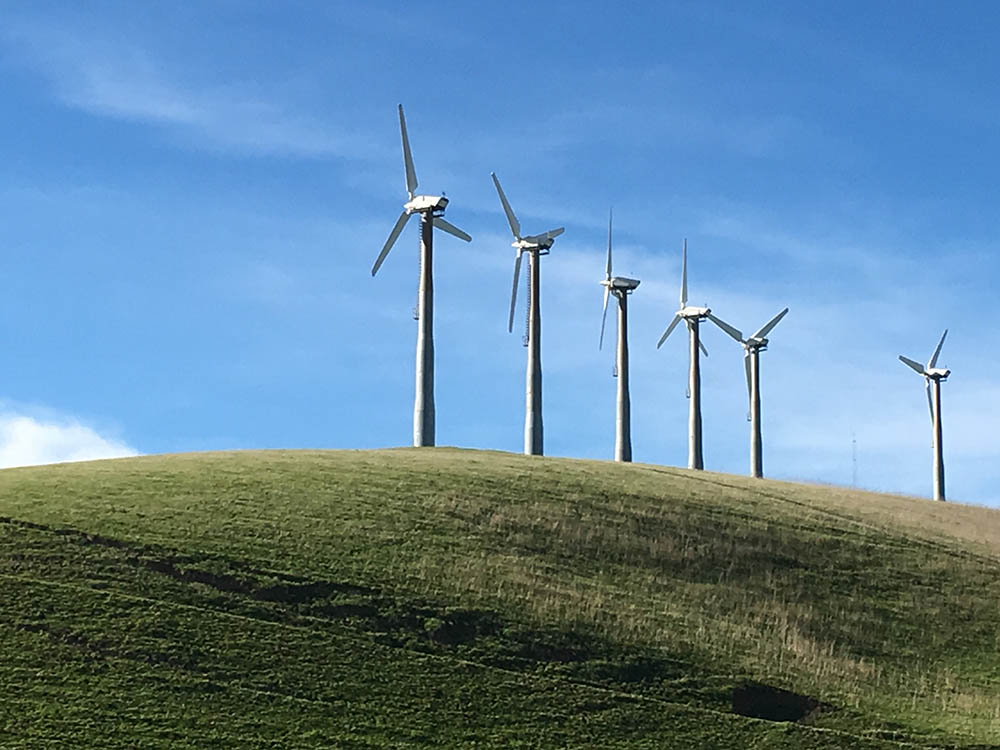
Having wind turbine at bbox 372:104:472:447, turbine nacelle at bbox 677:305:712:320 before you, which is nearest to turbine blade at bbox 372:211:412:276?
wind turbine at bbox 372:104:472:447

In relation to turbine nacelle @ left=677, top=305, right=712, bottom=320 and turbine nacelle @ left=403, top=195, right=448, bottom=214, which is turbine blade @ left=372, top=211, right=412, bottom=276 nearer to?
turbine nacelle @ left=403, top=195, right=448, bottom=214

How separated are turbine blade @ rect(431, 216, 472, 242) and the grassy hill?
2519 cm

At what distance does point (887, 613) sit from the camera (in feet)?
187

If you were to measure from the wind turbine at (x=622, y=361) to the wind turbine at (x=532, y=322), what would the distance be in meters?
8.23

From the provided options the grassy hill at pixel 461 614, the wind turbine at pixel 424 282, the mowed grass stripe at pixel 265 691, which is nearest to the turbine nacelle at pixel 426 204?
the wind turbine at pixel 424 282

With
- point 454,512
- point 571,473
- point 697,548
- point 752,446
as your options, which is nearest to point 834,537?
point 697,548

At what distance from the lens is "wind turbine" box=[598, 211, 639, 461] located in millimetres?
97500

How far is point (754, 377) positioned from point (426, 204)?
33.4m

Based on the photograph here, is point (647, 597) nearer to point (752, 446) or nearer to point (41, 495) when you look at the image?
point (41, 495)

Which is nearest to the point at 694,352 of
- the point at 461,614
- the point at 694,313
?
the point at 694,313

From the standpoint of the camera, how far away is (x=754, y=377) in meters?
113

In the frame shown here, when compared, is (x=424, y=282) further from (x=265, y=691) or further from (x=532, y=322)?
(x=265, y=691)

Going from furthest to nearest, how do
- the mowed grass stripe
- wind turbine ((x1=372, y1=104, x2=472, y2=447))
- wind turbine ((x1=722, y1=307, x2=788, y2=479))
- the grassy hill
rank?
wind turbine ((x1=722, y1=307, x2=788, y2=479)) < wind turbine ((x1=372, y1=104, x2=472, y2=447)) < the grassy hill < the mowed grass stripe

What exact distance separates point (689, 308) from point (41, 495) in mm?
66148
